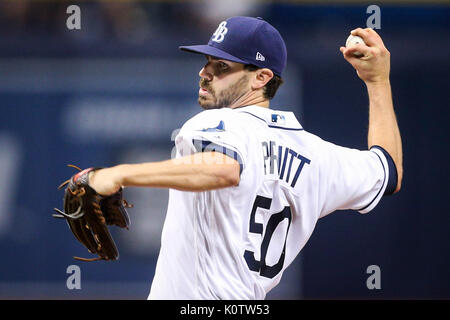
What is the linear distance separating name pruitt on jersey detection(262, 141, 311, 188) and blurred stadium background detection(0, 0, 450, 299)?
306 centimetres

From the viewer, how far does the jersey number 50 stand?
7.11 ft

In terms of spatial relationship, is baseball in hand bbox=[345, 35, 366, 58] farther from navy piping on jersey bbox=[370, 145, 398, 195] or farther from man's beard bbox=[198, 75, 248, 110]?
man's beard bbox=[198, 75, 248, 110]

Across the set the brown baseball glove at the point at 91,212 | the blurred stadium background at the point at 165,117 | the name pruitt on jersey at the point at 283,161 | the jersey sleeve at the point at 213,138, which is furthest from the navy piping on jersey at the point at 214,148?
the blurred stadium background at the point at 165,117

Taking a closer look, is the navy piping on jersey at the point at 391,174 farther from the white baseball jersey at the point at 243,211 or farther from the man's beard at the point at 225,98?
the man's beard at the point at 225,98

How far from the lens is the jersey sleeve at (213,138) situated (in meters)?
2.01

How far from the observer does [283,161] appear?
222 cm

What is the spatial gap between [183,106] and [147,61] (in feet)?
1.34

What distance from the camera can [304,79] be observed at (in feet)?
18.1

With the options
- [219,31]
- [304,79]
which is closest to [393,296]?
[304,79]

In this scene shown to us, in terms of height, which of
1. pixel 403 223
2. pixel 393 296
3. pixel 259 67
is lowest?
pixel 393 296

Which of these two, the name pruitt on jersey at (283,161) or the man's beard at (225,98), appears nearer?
the name pruitt on jersey at (283,161)

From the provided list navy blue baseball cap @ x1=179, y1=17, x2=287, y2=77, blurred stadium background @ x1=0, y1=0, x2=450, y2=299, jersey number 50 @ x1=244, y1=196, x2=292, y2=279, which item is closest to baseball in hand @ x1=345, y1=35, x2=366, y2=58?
navy blue baseball cap @ x1=179, y1=17, x2=287, y2=77

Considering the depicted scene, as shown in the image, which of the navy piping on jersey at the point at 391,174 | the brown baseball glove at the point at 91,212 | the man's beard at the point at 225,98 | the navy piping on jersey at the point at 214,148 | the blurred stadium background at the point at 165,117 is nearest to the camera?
the navy piping on jersey at the point at 214,148

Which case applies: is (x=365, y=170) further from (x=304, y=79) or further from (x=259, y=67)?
(x=304, y=79)
